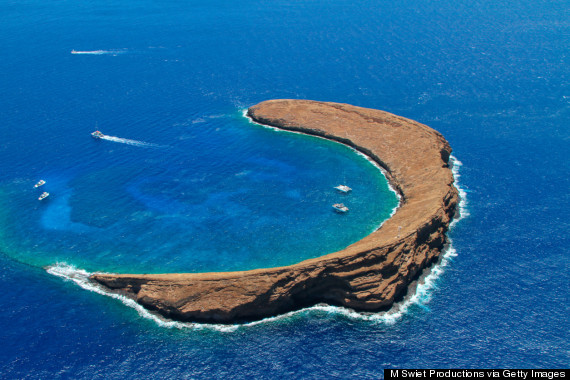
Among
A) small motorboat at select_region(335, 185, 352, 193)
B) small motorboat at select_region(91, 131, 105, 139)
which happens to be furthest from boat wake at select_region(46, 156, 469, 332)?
small motorboat at select_region(91, 131, 105, 139)

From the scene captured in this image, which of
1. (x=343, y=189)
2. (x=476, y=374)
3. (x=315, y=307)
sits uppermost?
(x=343, y=189)

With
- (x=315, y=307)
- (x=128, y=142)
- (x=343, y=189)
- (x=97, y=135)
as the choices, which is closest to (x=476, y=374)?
(x=315, y=307)

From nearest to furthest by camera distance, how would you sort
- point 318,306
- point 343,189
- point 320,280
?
point 320,280, point 318,306, point 343,189

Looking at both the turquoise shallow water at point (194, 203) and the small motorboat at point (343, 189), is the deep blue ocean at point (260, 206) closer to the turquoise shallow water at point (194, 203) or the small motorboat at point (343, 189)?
the turquoise shallow water at point (194, 203)

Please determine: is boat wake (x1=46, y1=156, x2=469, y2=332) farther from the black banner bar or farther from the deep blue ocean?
the black banner bar

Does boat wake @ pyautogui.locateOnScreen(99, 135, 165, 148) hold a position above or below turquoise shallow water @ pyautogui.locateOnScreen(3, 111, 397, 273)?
above

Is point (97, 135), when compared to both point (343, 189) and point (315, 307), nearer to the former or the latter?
point (343, 189)

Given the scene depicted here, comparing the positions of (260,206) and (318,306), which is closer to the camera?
(318,306)

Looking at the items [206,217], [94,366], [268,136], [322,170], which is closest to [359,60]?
[268,136]

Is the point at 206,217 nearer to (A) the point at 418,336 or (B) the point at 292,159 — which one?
(B) the point at 292,159
